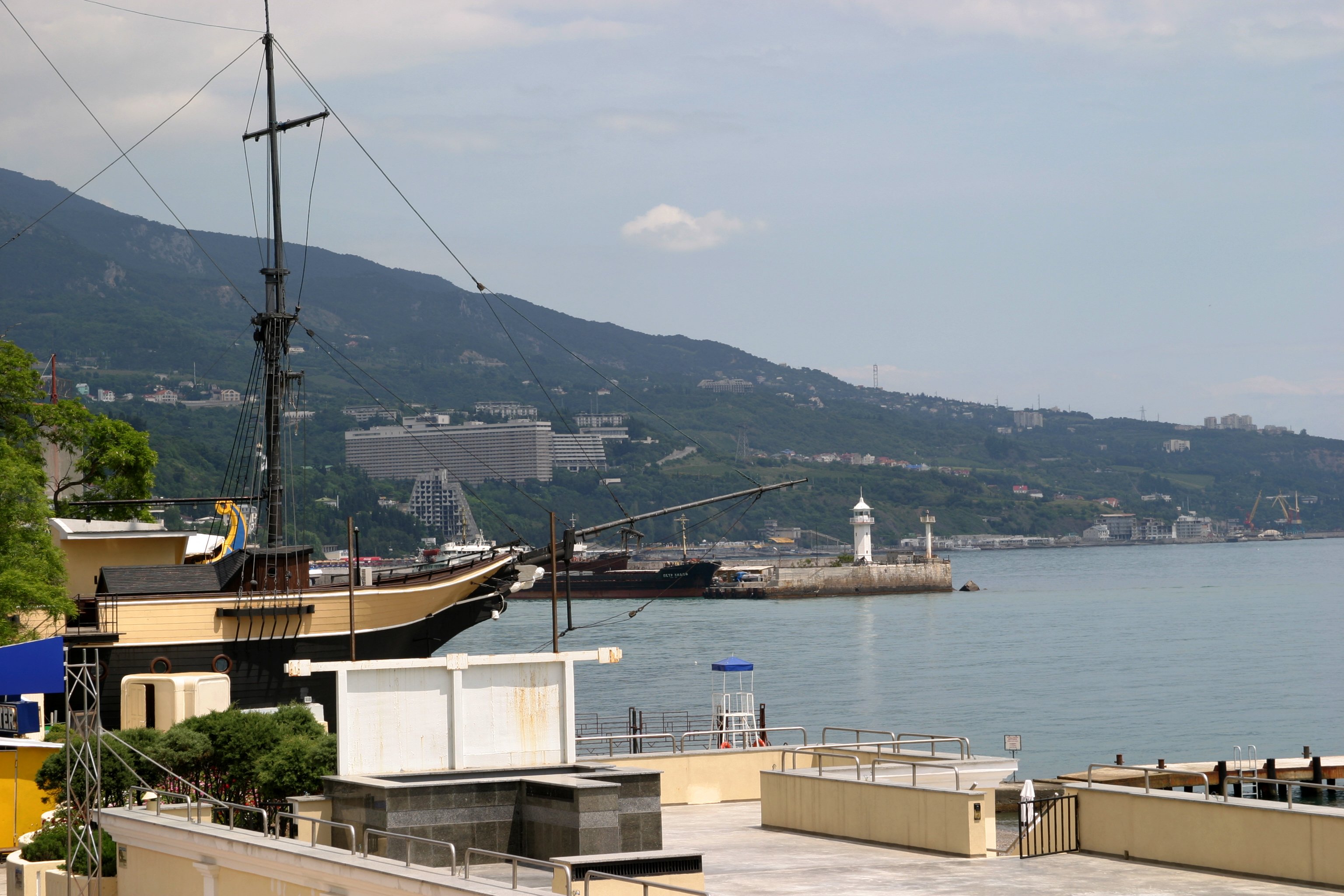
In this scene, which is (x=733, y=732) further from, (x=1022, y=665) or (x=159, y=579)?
(x=1022, y=665)

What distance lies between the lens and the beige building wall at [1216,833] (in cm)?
1154

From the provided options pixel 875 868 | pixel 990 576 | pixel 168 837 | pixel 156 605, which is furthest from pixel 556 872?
pixel 990 576

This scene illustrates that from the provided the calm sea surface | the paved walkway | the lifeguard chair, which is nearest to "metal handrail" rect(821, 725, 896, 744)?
the paved walkway

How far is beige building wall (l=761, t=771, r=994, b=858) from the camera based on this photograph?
13.6 m

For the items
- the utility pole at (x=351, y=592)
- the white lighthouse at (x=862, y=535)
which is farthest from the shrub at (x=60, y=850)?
the white lighthouse at (x=862, y=535)

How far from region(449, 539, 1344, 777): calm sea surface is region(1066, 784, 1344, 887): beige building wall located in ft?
97.8

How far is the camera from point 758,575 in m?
156

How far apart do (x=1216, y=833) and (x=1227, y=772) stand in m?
19.7

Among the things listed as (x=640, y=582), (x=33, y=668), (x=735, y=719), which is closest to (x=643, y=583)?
(x=640, y=582)

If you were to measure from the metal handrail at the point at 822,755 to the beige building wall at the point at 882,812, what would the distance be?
196mm

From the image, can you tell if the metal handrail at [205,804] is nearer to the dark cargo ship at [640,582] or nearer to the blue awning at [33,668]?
the blue awning at [33,668]

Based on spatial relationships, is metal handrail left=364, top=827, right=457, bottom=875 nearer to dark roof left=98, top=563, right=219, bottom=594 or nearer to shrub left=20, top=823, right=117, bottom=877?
shrub left=20, top=823, right=117, bottom=877

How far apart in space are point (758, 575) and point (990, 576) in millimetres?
42148

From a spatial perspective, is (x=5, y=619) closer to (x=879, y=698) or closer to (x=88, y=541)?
(x=88, y=541)
